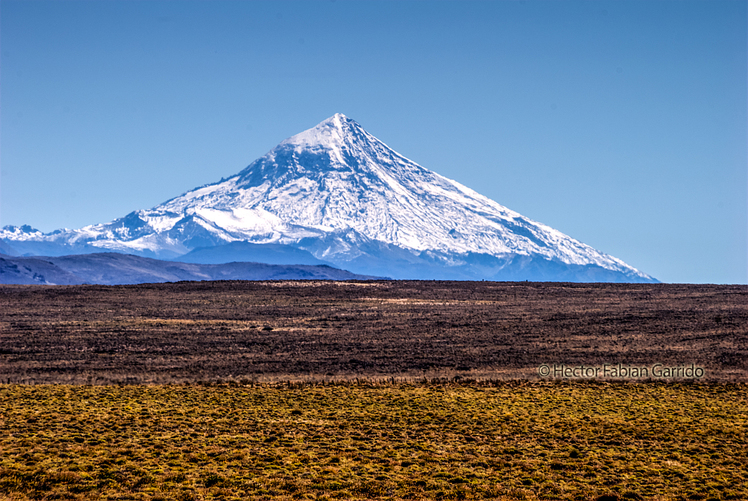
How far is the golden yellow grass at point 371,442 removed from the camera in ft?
60.8

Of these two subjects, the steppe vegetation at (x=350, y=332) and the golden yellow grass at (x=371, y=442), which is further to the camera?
the steppe vegetation at (x=350, y=332)

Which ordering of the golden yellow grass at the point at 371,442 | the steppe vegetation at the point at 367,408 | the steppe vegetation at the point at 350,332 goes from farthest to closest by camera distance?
the steppe vegetation at the point at 350,332 < the steppe vegetation at the point at 367,408 < the golden yellow grass at the point at 371,442

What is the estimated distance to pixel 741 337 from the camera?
50.5 m

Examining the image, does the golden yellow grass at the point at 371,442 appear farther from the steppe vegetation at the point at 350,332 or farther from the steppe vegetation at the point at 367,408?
the steppe vegetation at the point at 350,332

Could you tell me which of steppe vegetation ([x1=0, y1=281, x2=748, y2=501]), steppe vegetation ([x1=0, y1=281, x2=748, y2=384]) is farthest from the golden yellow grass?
steppe vegetation ([x1=0, y1=281, x2=748, y2=384])

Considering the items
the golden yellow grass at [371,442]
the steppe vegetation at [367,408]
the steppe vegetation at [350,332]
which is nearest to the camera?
the golden yellow grass at [371,442]

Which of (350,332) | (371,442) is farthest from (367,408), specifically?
(350,332)

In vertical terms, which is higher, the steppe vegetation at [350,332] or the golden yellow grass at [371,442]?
the steppe vegetation at [350,332]

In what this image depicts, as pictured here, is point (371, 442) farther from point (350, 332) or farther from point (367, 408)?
point (350, 332)

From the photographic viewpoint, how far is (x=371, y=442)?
23375mm

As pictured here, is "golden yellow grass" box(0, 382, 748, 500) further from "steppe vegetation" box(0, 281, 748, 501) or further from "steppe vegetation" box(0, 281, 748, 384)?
"steppe vegetation" box(0, 281, 748, 384)

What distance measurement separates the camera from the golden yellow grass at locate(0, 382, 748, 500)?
60.8ft

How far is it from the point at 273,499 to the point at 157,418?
10352 mm

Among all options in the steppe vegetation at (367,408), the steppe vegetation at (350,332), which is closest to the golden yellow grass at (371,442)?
the steppe vegetation at (367,408)
